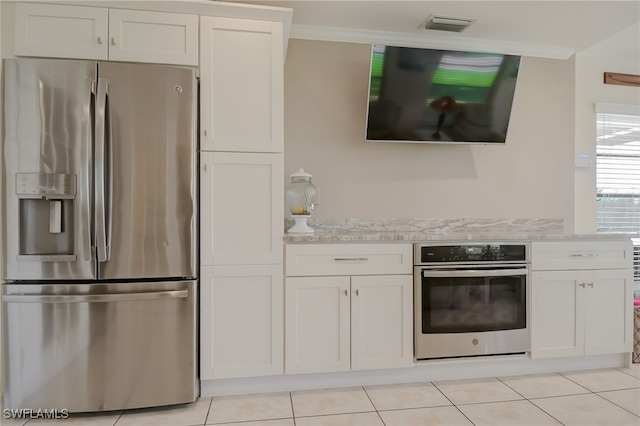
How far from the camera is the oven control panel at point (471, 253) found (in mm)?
2268

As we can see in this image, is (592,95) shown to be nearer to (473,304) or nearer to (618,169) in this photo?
(618,169)

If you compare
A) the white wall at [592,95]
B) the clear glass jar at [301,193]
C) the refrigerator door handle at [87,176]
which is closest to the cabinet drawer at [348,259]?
the clear glass jar at [301,193]

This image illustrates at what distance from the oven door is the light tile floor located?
0.24 meters

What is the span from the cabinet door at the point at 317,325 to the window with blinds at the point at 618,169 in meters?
2.77

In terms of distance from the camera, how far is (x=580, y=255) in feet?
8.06

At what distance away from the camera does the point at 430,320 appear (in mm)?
2275

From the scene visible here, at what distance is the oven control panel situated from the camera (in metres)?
2.27

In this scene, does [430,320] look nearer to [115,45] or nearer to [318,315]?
[318,315]

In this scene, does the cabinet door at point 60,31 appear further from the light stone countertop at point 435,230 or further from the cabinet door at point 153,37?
the light stone countertop at point 435,230

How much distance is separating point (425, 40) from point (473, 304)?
6.72 feet

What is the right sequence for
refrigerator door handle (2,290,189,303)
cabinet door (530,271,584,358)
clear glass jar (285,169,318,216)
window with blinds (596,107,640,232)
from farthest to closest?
window with blinds (596,107,640,232) < clear glass jar (285,169,318,216) < cabinet door (530,271,584,358) < refrigerator door handle (2,290,189,303)

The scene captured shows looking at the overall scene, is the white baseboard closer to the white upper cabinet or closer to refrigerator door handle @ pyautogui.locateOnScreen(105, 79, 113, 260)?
refrigerator door handle @ pyautogui.locateOnScreen(105, 79, 113, 260)

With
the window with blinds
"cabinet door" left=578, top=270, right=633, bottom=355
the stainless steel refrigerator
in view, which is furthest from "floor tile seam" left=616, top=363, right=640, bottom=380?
the stainless steel refrigerator

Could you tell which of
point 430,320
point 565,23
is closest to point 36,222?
point 430,320
